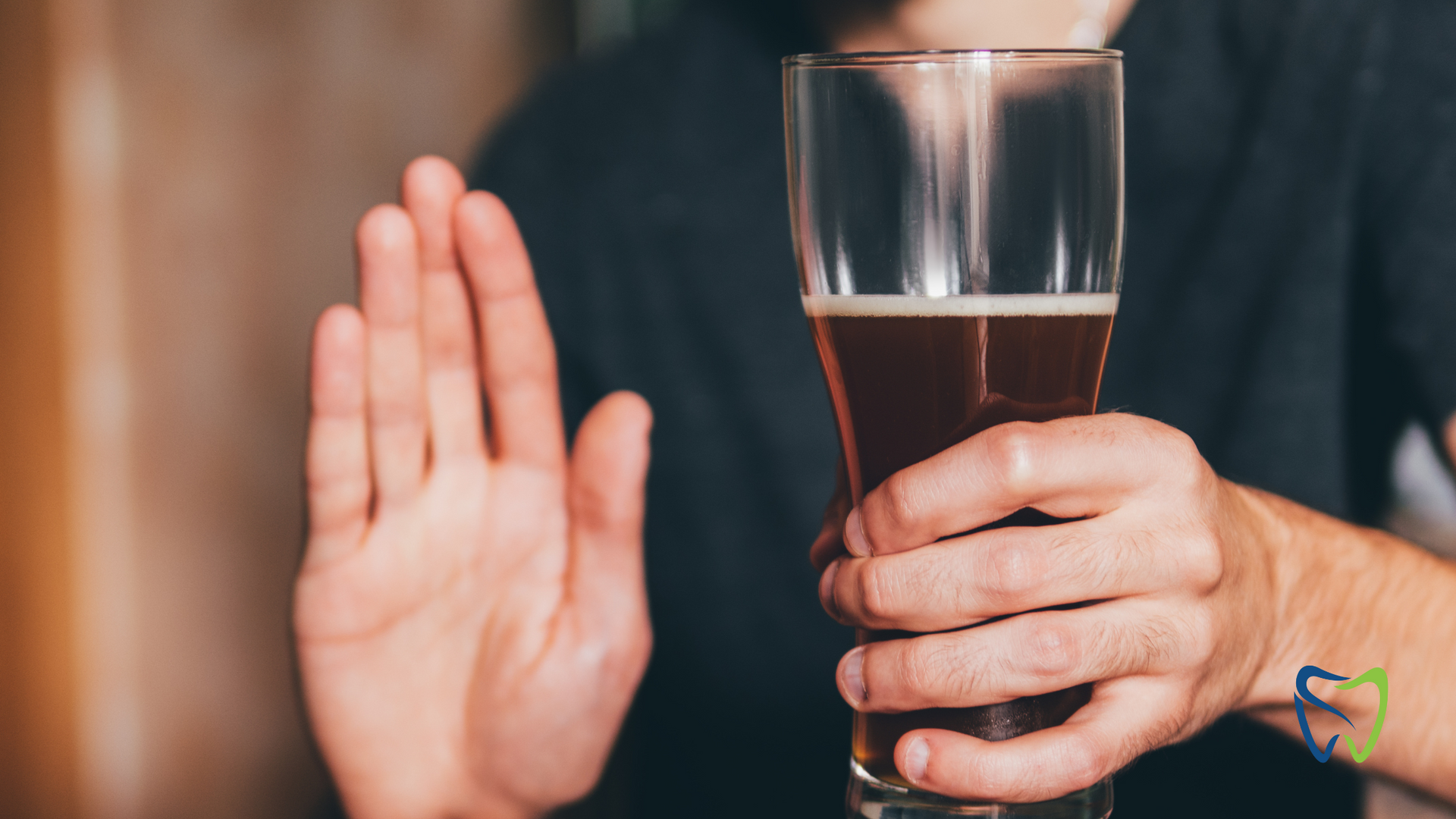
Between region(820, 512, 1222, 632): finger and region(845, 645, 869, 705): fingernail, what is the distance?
3 cm

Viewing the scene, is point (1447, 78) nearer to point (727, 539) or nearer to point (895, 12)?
point (895, 12)

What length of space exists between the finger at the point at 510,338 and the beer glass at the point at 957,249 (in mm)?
361

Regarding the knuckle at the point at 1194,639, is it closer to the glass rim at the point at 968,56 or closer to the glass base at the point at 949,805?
the glass base at the point at 949,805

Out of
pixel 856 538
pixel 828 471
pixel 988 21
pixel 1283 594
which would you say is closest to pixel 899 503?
pixel 856 538

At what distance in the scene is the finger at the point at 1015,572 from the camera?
62 cm

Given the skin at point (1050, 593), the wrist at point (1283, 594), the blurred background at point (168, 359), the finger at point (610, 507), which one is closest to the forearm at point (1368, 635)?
the wrist at point (1283, 594)

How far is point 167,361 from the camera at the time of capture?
6.34 feet

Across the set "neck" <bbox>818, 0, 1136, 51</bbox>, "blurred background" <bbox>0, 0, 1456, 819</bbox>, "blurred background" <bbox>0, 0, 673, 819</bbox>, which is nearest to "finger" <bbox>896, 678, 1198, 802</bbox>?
"neck" <bbox>818, 0, 1136, 51</bbox>

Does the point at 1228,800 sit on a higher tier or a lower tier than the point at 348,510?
lower

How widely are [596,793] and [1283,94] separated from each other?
1.66 metres

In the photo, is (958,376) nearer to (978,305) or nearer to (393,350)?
(978,305)

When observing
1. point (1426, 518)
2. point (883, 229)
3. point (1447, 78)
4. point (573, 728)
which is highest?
point (1447, 78)

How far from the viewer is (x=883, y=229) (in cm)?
64

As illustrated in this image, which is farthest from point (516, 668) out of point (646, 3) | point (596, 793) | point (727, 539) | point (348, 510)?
point (646, 3)
